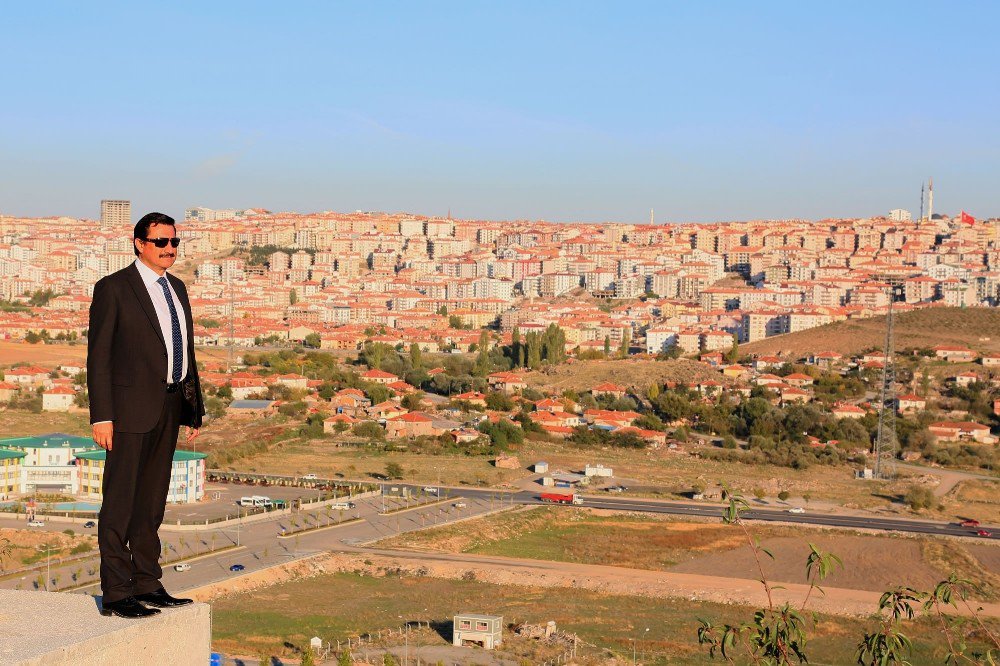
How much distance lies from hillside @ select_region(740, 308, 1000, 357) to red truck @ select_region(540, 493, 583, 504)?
28581 mm

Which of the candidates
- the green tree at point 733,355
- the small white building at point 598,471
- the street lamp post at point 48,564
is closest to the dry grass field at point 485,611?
Result: the street lamp post at point 48,564

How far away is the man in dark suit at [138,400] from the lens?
11.1 ft

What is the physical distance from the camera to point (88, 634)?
9.95 ft

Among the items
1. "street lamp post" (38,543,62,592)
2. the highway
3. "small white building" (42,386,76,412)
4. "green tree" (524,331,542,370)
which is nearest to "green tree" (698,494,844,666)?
"street lamp post" (38,543,62,592)

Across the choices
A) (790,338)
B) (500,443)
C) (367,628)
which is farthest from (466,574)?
(790,338)

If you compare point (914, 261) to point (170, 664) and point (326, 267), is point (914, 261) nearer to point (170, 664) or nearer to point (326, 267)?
point (326, 267)

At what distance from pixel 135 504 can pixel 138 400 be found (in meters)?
0.30

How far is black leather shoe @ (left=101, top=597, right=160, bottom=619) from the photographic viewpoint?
10.6 feet

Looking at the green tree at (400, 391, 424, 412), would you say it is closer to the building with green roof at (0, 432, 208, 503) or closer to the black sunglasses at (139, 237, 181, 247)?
the building with green roof at (0, 432, 208, 503)

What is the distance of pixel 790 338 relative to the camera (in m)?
60.7

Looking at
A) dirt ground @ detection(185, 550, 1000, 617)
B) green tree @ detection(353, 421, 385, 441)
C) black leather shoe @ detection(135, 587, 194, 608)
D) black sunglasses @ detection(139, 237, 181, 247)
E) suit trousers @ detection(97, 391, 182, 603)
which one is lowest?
green tree @ detection(353, 421, 385, 441)

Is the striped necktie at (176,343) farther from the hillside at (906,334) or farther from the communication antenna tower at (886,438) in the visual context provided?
the hillside at (906,334)

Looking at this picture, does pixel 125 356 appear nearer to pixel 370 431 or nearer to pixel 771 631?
pixel 771 631

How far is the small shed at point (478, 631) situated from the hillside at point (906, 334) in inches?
1616
